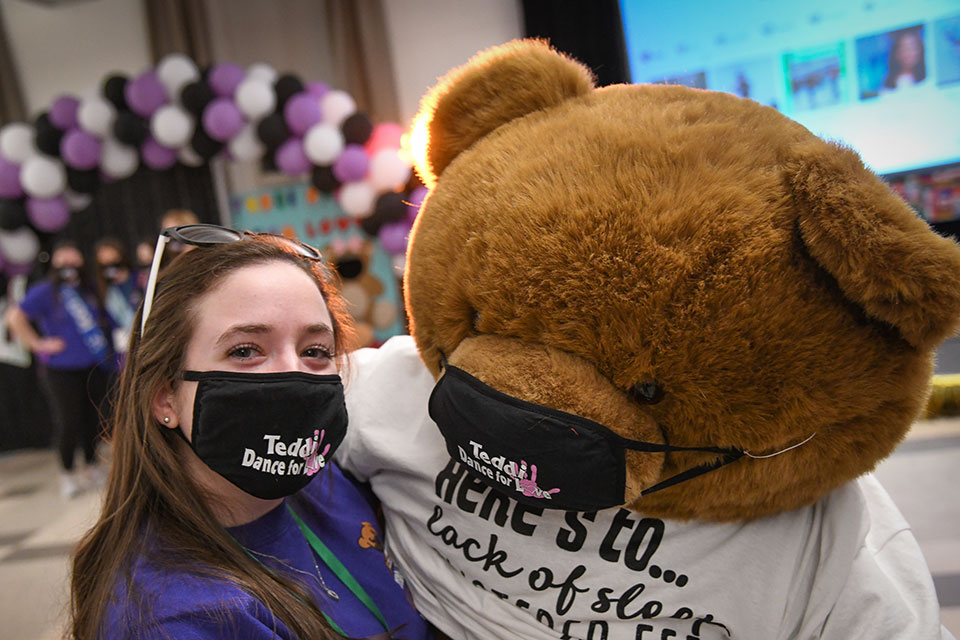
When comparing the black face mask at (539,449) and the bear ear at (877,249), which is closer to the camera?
the bear ear at (877,249)

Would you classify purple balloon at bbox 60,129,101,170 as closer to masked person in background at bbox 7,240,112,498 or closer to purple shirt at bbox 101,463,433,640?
masked person in background at bbox 7,240,112,498

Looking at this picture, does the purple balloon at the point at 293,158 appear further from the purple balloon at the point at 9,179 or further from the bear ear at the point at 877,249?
the bear ear at the point at 877,249

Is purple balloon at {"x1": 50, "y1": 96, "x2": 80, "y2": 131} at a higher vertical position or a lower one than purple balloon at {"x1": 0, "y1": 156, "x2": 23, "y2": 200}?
higher

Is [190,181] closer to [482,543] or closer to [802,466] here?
[482,543]

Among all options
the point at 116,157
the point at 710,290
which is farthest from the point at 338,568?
the point at 116,157

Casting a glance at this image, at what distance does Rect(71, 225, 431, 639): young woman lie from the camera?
0.89m

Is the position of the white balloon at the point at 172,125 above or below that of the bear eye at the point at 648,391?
above

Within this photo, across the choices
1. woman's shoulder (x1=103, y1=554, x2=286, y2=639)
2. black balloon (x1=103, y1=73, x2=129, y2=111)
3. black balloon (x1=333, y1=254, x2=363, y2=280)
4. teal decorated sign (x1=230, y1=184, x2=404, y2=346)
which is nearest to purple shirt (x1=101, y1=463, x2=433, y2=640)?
woman's shoulder (x1=103, y1=554, x2=286, y2=639)

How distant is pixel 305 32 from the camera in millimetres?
4676

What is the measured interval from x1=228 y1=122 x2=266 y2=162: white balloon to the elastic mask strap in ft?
13.0

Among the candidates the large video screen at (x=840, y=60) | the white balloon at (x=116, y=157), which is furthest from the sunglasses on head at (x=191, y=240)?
the white balloon at (x=116, y=157)

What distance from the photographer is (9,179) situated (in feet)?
14.0

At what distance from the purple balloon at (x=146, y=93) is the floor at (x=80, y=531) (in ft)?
8.16

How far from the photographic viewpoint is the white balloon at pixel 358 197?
413 cm
